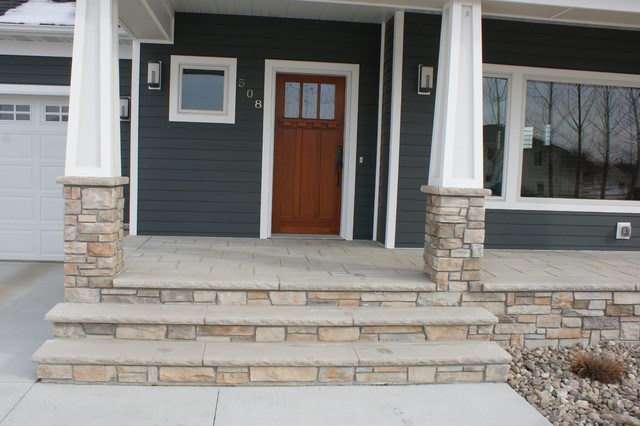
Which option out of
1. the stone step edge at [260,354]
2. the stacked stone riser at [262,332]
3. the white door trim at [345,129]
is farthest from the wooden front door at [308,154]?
the stone step edge at [260,354]

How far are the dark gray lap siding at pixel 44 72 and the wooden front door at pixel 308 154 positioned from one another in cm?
182

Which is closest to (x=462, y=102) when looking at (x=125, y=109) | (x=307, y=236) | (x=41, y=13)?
(x=307, y=236)

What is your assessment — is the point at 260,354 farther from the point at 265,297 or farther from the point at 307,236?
the point at 307,236

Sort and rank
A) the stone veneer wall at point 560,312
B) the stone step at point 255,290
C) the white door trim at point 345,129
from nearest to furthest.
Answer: the stone step at point 255,290
the stone veneer wall at point 560,312
the white door trim at point 345,129

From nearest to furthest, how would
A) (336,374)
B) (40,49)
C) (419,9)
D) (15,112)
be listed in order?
(336,374) < (419,9) < (40,49) < (15,112)

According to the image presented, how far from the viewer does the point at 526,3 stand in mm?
4219

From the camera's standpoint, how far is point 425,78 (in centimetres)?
580

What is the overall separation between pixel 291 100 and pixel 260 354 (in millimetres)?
3560

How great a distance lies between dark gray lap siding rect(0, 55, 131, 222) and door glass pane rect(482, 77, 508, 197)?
4.09m

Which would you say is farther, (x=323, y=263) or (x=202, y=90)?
(x=202, y=90)

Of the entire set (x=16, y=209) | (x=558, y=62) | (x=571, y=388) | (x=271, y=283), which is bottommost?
(x=571, y=388)

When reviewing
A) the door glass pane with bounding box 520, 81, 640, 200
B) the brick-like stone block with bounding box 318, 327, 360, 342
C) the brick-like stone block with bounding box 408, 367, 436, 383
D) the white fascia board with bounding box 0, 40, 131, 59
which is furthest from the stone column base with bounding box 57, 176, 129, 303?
the door glass pane with bounding box 520, 81, 640, 200

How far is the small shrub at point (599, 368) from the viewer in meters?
3.85

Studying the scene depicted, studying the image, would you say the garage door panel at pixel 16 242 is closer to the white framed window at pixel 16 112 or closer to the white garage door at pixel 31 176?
the white garage door at pixel 31 176
